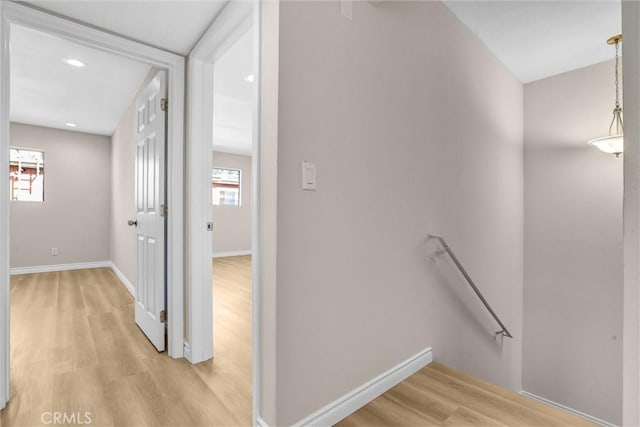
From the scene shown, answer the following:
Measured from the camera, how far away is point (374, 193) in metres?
1.64

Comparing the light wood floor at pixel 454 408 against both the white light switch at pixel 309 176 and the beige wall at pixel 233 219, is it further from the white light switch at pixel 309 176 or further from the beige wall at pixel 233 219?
the beige wall at pixel 233 219

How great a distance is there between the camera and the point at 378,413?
1.49m

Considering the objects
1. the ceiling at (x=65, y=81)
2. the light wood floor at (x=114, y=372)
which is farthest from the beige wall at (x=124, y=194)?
the light wood floor at (x=114, y=372)

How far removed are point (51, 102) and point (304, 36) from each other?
413 centimetres

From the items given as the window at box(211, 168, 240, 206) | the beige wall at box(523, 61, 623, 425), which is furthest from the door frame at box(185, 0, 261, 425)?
the window at box(211, 168, 240, 206)

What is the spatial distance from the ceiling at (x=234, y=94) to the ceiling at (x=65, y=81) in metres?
0.75

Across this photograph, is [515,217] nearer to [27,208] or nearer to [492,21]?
[492,21]

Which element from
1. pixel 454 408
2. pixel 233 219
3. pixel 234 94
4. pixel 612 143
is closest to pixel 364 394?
pixel 454 408

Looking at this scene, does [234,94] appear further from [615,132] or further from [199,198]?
[615,132]

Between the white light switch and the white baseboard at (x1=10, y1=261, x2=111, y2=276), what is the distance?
5.71m

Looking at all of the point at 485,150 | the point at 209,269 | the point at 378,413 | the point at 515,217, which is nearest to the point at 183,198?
the point at 209,269

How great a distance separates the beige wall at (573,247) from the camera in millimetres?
3090

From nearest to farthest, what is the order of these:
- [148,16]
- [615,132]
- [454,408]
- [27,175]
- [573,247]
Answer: [454,408], [148,16], [615,132], [573,247], [27,175]

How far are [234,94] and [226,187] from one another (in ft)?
12.7
